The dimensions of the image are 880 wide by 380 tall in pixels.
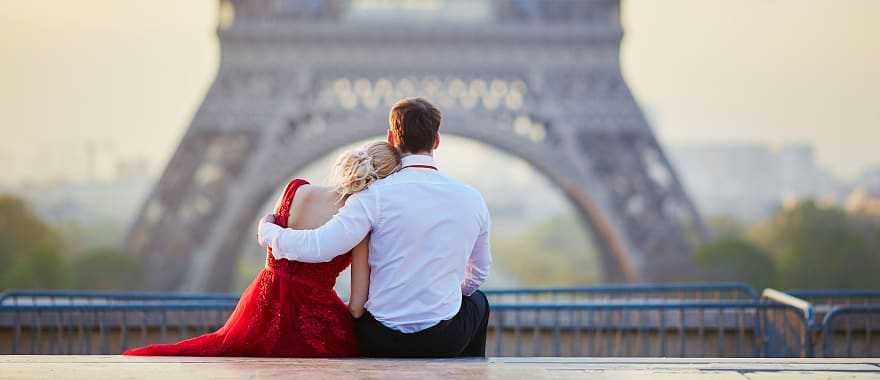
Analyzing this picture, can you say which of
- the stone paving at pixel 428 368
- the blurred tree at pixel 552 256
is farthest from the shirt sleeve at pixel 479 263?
the blurred tree at pixel 552 256

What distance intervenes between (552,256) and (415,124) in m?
47.9

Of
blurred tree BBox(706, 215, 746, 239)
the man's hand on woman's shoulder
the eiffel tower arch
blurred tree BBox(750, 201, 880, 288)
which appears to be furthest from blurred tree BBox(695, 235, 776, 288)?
the man's hand on woman's shoulder

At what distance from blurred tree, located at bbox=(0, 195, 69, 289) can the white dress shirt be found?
687 inches

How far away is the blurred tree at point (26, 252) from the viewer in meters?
21.0

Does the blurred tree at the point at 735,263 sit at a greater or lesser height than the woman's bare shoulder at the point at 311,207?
greater

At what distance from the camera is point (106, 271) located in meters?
21.2

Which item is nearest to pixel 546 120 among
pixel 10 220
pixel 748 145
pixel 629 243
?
pixel 629 243

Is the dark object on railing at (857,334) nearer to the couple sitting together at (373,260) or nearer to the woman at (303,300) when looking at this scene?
the couple sitting together at (373,260)

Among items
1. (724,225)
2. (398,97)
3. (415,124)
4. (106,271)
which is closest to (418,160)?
(415,124)

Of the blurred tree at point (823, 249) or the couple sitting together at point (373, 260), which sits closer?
the couple sitting together at point (373, 260)

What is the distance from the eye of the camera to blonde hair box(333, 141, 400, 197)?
4.24 meters

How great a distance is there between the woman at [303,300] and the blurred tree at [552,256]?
37025mm

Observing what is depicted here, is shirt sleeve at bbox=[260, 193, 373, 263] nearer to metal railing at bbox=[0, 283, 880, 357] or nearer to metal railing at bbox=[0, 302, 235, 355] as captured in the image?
metal railing at bbox=[0, 283, 880, 357]

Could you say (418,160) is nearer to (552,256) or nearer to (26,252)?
(26,252)
